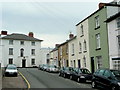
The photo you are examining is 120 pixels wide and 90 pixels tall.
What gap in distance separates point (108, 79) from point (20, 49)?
54782 millimetres

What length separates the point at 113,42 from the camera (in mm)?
23562

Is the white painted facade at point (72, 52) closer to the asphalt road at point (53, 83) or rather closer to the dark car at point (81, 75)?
the asphalt road at point (53, 83)

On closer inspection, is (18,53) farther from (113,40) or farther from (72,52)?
(113,40)

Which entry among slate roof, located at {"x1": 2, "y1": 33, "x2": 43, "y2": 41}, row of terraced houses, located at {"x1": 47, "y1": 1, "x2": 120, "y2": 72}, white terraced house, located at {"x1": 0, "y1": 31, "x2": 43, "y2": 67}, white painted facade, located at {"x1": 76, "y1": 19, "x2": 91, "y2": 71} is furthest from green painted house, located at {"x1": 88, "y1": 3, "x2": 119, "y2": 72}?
slate roof, located at {"x1": 2, "y1": 33, "x2": 43, "y2": 41}

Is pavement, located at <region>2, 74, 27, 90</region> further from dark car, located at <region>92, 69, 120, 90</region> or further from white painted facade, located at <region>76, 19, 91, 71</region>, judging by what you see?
white painted facade, located at <region>76, 19, 91, 71</region>

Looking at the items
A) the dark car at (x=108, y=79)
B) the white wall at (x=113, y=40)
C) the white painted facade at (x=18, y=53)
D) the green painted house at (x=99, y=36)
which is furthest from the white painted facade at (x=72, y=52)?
the white painted facade at (x=18, y=53)

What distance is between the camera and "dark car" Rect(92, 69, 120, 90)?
14420 mm

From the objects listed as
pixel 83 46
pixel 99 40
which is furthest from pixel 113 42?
pixel 83 46

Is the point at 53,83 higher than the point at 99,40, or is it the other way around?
the point at 99,40

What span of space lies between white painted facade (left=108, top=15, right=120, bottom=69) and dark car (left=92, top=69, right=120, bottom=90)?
20.1 ft

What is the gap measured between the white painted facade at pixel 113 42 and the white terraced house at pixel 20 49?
1781 inches

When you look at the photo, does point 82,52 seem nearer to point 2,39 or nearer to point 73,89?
point 73,89

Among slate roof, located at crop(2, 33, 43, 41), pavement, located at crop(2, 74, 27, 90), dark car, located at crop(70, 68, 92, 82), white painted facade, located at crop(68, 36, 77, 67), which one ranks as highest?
slate roof, located at crop(2, 33, 43, 41)

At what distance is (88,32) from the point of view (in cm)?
Answer: 3072
